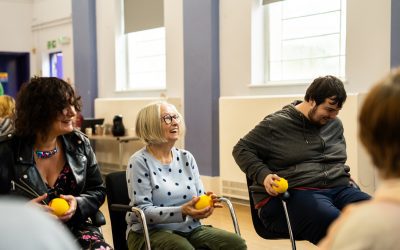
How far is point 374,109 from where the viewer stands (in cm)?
96

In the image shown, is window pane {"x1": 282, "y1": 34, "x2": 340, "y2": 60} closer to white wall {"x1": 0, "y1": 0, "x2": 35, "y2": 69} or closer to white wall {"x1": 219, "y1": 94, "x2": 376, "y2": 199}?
white wall {"x1": 219, "y1": 94, "x2": 376, "y2": 199}

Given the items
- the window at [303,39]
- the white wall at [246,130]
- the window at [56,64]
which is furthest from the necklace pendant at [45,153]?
the window at [56,64]

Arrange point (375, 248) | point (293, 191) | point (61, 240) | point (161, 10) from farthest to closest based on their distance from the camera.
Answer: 1. point (161, 10)
2. point (293, 191)
3. point (375, 248)
4. point (61, 240)

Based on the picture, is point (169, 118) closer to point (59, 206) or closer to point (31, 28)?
point (59, 206)

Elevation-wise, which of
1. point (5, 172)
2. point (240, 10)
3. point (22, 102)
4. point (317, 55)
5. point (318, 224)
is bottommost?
point (318, 224)

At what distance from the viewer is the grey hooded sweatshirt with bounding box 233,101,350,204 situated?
2.70 metres

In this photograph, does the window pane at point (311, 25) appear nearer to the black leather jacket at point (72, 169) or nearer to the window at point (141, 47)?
the window at point (141, 47)

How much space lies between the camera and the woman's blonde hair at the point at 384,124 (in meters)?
0.95

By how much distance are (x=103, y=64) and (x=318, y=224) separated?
5.58 m

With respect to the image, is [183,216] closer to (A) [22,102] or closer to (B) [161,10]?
(A) [22,102]

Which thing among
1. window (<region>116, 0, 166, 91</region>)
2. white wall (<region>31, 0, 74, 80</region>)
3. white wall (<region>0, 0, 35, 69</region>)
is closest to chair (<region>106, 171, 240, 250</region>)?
window (<region>116, 0, 166, 91</region>)

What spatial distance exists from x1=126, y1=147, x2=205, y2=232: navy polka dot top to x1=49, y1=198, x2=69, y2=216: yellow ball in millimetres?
339

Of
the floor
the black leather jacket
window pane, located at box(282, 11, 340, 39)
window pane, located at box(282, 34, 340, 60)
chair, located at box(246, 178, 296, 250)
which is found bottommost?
the floor

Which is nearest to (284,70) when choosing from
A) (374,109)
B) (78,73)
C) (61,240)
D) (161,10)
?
(161,10)
